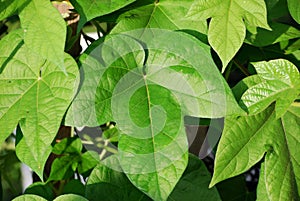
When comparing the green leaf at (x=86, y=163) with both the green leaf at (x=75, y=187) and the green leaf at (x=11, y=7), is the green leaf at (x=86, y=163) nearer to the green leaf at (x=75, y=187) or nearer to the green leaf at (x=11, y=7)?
the green leaf at (x=75, y=187)

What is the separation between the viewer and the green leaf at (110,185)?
0.75m

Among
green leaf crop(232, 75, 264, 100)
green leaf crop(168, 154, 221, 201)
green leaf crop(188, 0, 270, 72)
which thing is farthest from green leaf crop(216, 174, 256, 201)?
green leaf crop(188, 0, 270, 72)

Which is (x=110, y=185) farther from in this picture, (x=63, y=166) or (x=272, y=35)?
(x=272, y=35)

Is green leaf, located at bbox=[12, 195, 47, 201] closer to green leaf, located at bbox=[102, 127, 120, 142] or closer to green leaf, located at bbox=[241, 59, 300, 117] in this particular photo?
green leaf, located at bbox=[102, 127, 120, 142]

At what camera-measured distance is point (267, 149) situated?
678 millimetres

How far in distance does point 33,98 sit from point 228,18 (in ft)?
0.80

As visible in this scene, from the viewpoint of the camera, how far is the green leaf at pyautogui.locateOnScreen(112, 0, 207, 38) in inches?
26.1

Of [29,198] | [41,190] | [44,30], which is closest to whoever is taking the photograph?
[44,30]

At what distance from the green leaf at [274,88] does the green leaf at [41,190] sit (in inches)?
13.6

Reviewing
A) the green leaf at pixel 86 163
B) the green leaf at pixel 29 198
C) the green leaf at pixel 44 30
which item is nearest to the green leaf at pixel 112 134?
the green leaf at pixel 86 163

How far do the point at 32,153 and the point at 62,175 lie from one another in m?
0.21

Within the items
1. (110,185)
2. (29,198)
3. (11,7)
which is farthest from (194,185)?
(11,7)

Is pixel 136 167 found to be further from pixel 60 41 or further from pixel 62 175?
pixel 62 175

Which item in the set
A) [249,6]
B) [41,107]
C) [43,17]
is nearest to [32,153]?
[41,107]
